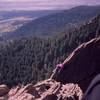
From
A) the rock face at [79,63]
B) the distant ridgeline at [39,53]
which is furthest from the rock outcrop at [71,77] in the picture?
the distant ridgeline at [39,53]

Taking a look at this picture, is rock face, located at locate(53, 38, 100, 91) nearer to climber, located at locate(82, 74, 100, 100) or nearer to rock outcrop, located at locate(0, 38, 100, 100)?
rock outcrop, located at locate(0, 38, 100, 100)

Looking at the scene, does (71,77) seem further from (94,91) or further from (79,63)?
(94,91)

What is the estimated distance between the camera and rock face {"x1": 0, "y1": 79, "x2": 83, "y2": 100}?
20969 millimetres

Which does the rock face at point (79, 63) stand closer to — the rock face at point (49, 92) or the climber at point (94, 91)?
the rock face at point (49, 92)

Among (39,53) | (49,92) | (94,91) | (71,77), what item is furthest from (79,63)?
(39,53)

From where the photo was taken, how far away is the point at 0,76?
422 ft

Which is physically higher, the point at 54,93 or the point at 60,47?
the point at 54,93

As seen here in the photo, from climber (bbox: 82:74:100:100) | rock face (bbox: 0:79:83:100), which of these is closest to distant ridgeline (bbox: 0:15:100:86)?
rock face (bbox: 0:79:83:100)

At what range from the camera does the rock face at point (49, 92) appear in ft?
68.8

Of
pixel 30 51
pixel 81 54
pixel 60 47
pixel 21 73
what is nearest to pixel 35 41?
pixel 30 51

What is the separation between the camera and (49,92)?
22.0 metres

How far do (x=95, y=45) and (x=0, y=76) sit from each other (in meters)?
106

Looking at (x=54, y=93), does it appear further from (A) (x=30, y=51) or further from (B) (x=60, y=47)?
(A) (x=30, y=51)

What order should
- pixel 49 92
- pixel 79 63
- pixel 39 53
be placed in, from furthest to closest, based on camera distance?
pixel 39 53, pixel 79 63, pixel 49 92
